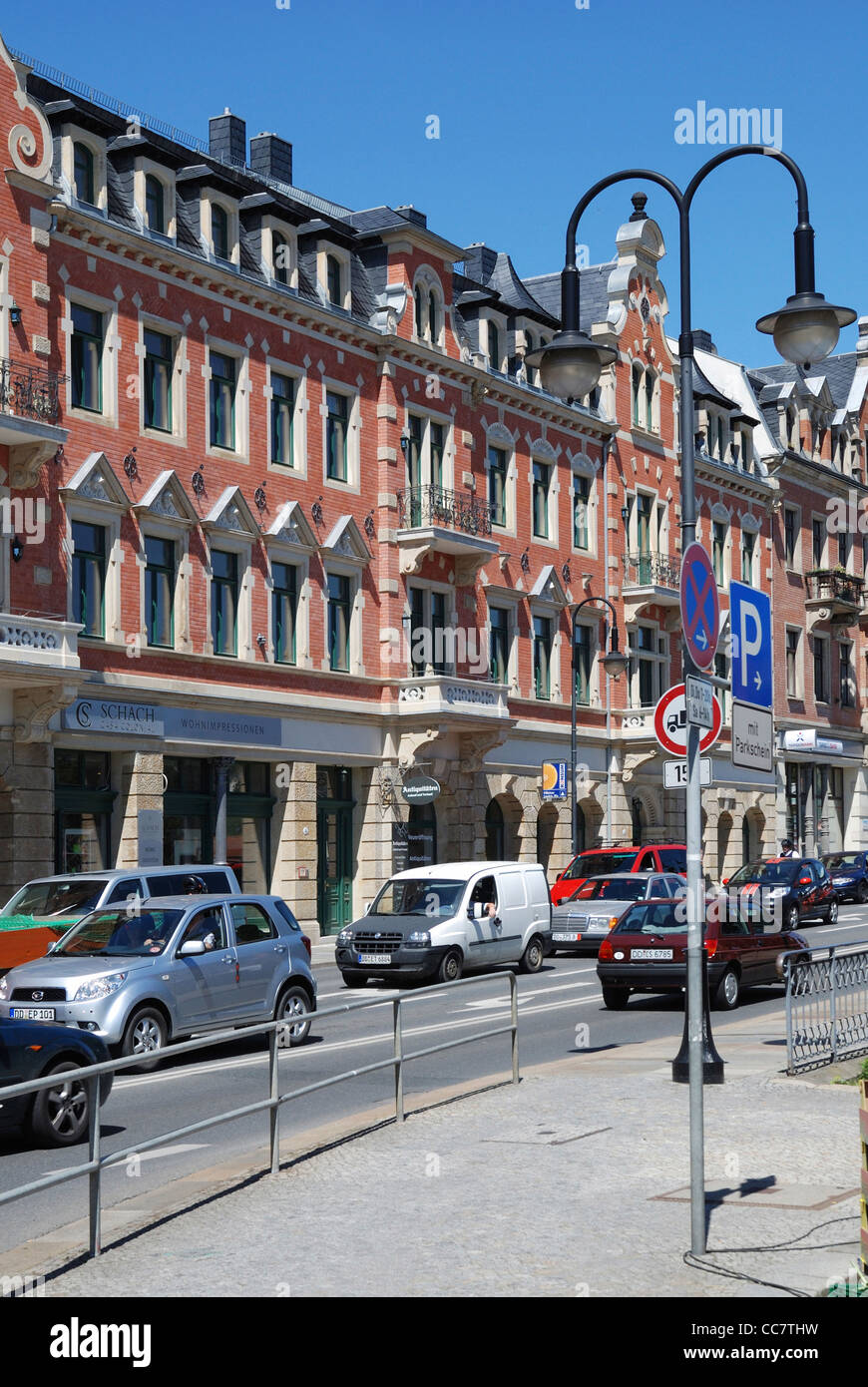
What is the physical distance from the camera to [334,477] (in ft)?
122

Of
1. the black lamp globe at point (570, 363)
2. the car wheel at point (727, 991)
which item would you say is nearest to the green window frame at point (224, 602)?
the car wheel at point (727, 991)

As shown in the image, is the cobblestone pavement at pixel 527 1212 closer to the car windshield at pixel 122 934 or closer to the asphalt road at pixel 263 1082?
the asphalt road at pixel 263 1082

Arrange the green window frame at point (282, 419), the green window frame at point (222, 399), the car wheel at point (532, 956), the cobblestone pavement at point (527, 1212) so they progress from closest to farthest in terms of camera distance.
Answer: the cobblestone pavement at point (527, 1212) → the car wheel at point (532, 956) → the green window frame at point (222, 399) → the green window frame at point (282, 419)

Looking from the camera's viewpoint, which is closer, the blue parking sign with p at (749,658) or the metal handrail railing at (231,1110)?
the metal handrail railing at (231,1110)

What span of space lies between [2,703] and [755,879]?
67.7ft

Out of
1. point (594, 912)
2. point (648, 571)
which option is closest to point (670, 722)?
point (594, 912)

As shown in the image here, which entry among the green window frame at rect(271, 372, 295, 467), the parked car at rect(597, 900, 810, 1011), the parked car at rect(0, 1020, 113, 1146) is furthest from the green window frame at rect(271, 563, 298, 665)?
the parked car at rect(0, 1020, 113, 1146)

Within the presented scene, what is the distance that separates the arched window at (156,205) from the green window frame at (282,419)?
406 cm

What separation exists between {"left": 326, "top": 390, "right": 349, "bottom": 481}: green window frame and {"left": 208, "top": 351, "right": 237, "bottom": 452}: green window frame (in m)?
3.17

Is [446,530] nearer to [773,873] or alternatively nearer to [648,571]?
[773,873]

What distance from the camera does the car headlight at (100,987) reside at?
16.0m

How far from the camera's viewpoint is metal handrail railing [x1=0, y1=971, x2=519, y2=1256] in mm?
8531

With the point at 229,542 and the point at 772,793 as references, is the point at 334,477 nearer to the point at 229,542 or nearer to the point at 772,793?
the point at 229,542
